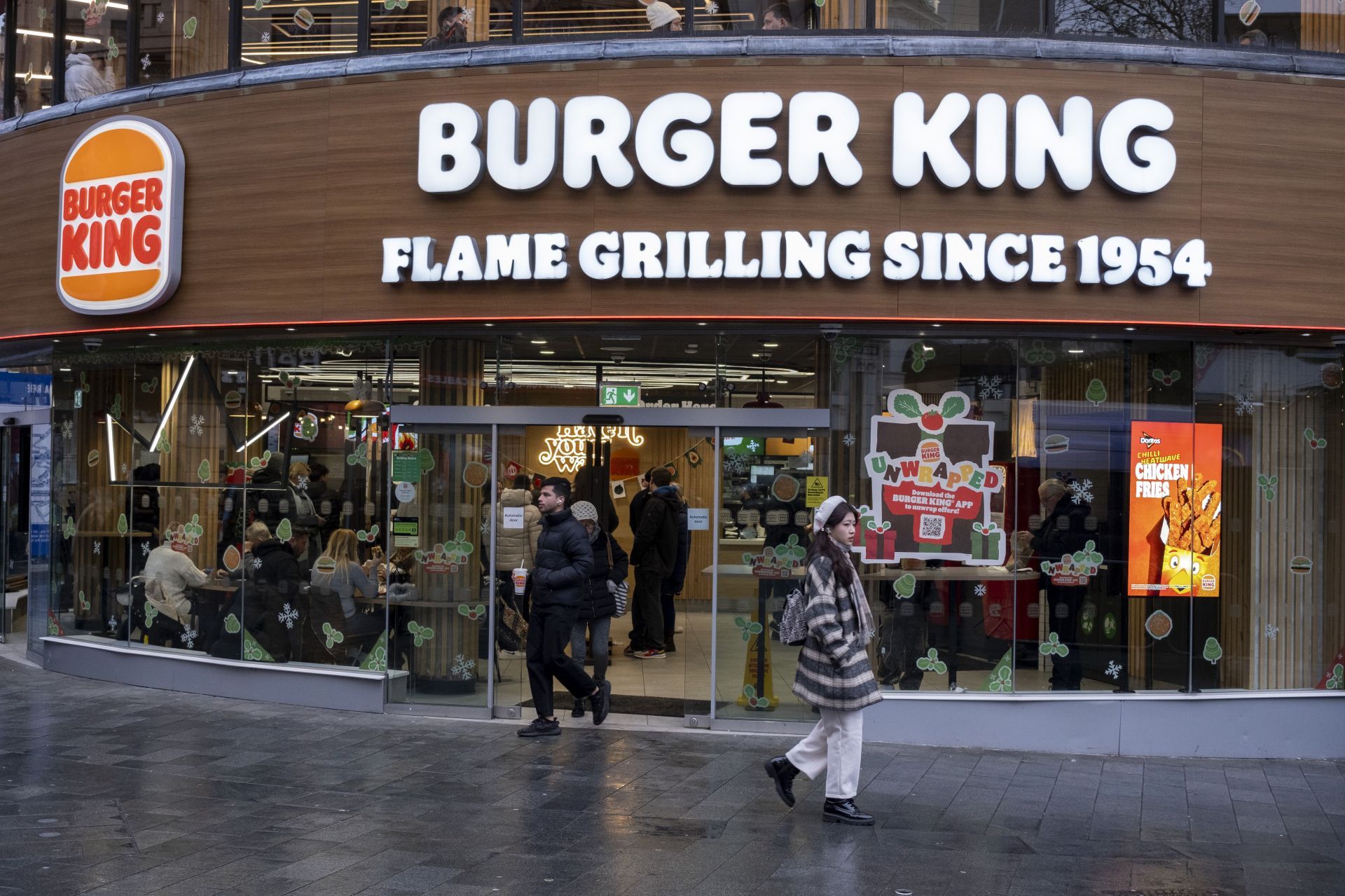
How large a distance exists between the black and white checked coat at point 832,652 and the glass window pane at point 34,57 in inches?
355

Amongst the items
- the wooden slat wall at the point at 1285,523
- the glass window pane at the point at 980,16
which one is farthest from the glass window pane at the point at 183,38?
the wooden slat wall at the point at 1285,523

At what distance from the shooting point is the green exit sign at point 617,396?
10.2 metres

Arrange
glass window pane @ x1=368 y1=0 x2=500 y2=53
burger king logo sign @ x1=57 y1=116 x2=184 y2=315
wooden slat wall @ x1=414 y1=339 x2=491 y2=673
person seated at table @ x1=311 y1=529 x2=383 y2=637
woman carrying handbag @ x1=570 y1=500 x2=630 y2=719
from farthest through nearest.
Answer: burger king logo sign @ x1=57 y1=116 x2=184 y2=315 < person seated at table @ x1=311 y1=529 x2=383 y2=637 < wooden slat wall @ x1=414 y1=339 x2=491 y2=673 < glass window pane @ x1=368 y1=0 x2=500 y2=53 < woman carrying handbag @ x1=570 y1=500 x2=630 y2=719

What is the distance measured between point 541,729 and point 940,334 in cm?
413

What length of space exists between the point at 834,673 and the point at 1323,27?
20.7 ft

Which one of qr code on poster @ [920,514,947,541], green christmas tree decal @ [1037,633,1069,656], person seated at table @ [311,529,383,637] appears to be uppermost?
qr code on poster @ [920,514,947,541]

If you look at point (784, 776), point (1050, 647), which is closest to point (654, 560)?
point (1050, 647)

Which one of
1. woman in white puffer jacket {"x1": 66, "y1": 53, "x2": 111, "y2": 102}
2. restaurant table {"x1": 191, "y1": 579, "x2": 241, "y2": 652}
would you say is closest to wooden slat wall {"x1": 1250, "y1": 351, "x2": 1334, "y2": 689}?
restaurant table {"x1": 191, "y1": 579, "x2": 241, "y2": 652}

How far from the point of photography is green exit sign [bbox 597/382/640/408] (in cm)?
1017

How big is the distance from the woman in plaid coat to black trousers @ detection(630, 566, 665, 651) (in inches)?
188

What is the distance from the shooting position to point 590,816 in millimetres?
7504

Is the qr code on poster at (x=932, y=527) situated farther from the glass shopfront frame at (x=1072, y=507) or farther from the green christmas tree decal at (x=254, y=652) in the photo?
the green christmas tree decal at (x=254, y=652)

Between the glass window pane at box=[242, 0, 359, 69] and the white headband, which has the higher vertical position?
the glass window pane at box=[242, 0, 359, 69]

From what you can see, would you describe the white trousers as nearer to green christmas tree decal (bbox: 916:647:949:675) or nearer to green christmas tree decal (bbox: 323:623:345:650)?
green christmas tree decal (bbox: 916:647:949:675)
